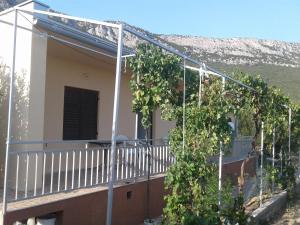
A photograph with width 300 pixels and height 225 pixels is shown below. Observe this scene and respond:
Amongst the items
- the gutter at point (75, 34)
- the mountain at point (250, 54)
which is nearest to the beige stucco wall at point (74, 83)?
the gutter at point (75, 34)

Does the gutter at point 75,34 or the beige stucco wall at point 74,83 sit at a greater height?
the gutter at point 75,34

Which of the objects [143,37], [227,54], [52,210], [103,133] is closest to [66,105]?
[103,133]

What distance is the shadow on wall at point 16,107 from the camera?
708 cm

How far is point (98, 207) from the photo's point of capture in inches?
272

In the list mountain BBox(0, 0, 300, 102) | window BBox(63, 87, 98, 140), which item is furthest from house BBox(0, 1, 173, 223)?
mountain BBox(0, 0, 300, 102)

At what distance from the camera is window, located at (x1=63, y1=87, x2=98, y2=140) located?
34.2 feet

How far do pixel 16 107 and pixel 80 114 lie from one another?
3.67 m

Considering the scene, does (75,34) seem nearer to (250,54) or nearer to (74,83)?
(74,83)

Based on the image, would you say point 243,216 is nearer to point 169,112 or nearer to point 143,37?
point 169,112

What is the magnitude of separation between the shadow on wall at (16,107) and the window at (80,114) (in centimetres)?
300

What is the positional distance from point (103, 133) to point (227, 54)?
43911 millimetres

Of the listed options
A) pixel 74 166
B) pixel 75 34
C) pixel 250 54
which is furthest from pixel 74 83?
pixel 250 54

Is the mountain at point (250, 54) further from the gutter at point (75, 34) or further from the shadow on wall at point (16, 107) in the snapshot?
the shadow on wall at point (16, 107)

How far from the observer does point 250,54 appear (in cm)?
5469
